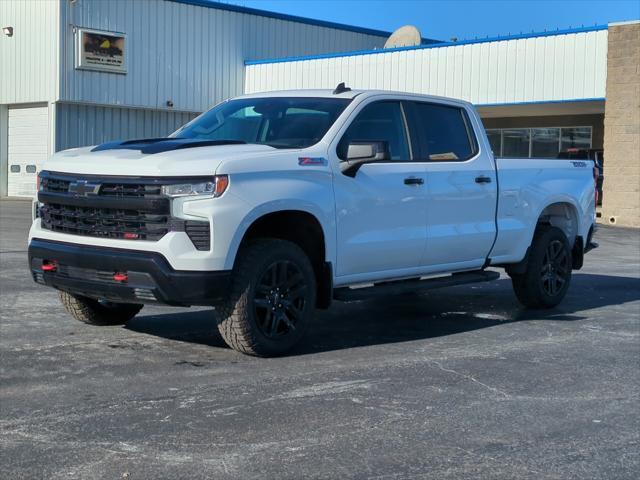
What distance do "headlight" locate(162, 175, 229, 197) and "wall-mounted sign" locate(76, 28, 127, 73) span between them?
77.0 ft

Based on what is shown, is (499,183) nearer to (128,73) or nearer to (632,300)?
(632,300)

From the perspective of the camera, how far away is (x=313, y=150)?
293 inches

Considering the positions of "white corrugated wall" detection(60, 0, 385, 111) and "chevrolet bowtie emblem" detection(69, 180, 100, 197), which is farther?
"white corrugated wall" detection(60, 0, 385, 111)

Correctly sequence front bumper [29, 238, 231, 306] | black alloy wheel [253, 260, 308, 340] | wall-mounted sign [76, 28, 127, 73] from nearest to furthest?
front bumper [29, 238, 231, 306] → black alloy wheel [253, 260, 308, 340] → wall-mounted sign [76, 28, 127, 73]

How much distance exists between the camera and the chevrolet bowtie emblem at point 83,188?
22.8 ft

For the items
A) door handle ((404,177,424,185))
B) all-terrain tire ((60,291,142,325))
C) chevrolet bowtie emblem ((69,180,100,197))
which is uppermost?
door handle ((404,177,424,185))

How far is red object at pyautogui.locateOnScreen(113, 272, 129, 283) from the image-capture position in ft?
22.2

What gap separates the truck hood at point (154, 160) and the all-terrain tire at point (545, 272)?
3.59m

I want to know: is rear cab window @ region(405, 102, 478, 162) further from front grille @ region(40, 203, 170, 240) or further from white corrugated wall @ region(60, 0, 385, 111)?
white corrugated wall @ region(60, 0, 385, 111)

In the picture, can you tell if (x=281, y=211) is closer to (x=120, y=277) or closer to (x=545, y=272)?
(x=120, y=277)

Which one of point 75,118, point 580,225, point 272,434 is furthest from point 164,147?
point 75,118

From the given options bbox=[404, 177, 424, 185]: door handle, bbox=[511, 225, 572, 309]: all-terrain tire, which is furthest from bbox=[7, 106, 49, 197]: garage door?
bbox=[404, 177, 424, 185]: door handle

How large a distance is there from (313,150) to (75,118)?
23.3 m

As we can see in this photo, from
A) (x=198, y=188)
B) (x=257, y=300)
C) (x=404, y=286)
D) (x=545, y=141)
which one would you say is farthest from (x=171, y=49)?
(x=198, y=188)
